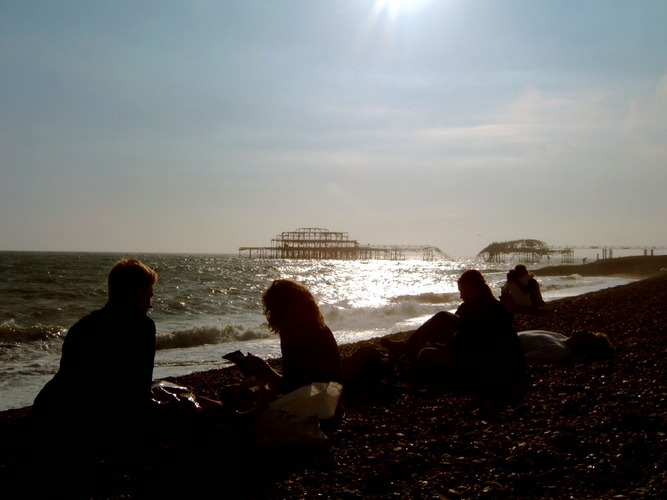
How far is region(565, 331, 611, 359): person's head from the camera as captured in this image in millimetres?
6734

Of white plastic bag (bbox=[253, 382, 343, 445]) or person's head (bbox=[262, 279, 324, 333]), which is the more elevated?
person's head (bbox=[262, 279, 324, 333])

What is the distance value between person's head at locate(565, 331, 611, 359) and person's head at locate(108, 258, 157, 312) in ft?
16.0

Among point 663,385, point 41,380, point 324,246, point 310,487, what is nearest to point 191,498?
point 310,487

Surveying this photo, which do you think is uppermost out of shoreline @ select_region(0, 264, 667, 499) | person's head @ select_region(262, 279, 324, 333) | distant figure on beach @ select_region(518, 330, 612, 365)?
person's head @ select_region(262, 279, 324, 333)

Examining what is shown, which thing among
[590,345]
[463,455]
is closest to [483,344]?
[590,345]

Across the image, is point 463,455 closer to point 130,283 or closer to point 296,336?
point 296,336

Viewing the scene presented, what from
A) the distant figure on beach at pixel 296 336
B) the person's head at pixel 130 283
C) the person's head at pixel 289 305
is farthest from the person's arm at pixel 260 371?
the person's head at pixel 130 283

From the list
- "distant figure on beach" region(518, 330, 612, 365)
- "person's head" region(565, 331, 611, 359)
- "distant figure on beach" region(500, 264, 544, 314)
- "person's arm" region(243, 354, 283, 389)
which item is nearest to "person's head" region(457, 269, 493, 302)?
"distant figure on beach" region(518, 330, 612, 365)

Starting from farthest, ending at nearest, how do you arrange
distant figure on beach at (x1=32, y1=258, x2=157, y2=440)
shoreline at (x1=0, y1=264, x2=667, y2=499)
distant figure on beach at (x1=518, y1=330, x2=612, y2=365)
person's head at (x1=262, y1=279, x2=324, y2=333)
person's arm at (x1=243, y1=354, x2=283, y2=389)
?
distant figure on beach at (x1=518, y1=330, x2=612, y2=365)
person's arm at (x1=243, y1=354, x2=283, y2=389)
person's head at (x1=262, y1=279, x2=324, y2=333)
distant figure on beach at (x1=32, y1=258, x2=157, y2=440)
shoreline at (x1=0, y1=264, x2=667, y2=499)

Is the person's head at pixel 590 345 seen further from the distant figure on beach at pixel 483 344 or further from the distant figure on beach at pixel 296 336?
the distant figure on beach at pixel 296 336

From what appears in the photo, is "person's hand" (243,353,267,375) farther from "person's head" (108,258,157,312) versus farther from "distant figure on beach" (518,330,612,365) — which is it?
"distant figure on beach" (518,330,612,365)

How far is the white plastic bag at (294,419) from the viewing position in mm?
3975

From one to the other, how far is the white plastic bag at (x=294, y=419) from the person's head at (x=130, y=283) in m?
1.04

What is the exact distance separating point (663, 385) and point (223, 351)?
823 centimetres
